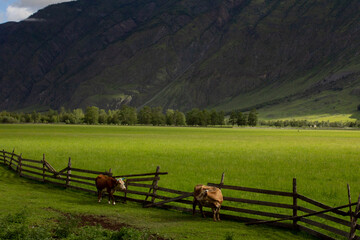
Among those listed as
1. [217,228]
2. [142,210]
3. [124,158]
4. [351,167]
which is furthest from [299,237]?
[124,158]

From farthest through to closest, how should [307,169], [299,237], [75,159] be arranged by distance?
[75,159]
[307,169]
[299,237]

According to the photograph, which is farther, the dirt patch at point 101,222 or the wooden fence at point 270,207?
the dirt patch at point 101,222

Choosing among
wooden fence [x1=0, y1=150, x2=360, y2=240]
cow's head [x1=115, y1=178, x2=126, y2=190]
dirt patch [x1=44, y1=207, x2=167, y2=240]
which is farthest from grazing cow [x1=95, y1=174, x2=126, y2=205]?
dirt patch [x1=44, y1=207, x2=167, y2=240]

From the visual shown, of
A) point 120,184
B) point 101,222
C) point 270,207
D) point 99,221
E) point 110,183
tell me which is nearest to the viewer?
point 101,222

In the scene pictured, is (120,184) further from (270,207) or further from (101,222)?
(270,207)

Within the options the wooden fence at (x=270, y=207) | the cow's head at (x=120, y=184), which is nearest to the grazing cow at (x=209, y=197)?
the wooden fence at (x=270, y=207)

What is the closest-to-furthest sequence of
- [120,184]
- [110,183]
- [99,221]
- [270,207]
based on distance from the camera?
1. [99,221]
2. [120,184]
3. [110,183]
4. [270,207]

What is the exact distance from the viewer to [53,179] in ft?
102

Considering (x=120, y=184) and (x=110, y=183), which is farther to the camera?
(x=110, y=183)

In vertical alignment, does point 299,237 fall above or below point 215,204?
below

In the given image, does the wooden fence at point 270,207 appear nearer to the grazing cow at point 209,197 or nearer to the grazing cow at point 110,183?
the grazing cow at point 110,183

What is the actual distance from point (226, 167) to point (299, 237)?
2190 centimetres

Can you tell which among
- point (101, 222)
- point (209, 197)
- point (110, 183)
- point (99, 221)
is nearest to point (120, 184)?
point (110, 183)

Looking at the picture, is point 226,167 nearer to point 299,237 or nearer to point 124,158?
point 124,158
